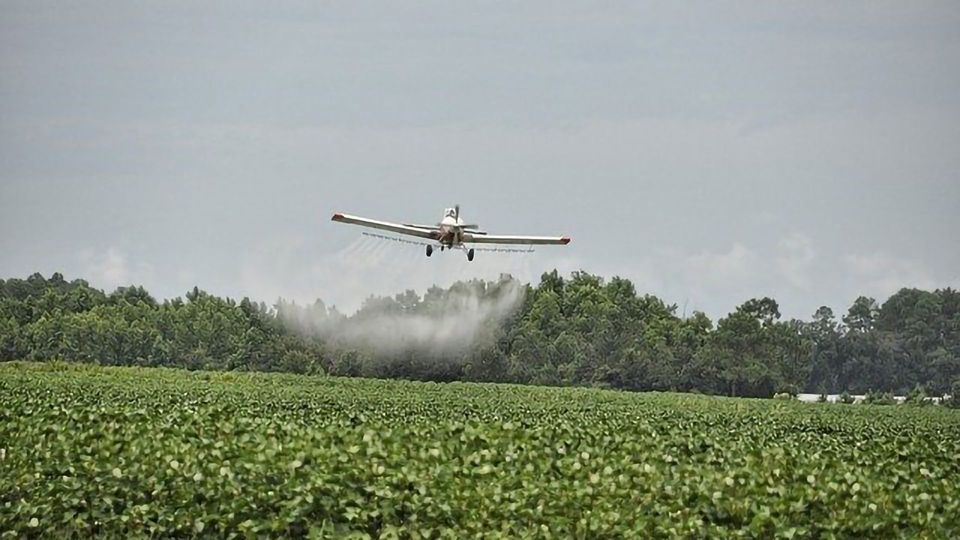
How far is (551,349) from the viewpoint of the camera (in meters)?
124

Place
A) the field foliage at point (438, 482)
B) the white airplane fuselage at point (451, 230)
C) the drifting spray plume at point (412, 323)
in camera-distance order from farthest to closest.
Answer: the drifting spray plume at point (412, 323) < the white airplane fuselage at point (451, 230) < the field foliage at point (438, 482)

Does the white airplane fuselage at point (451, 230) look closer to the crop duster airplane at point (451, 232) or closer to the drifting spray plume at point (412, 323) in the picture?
the crop duster airplane at point (451, 232)

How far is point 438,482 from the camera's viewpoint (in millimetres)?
27469

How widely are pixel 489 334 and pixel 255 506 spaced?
286 ft

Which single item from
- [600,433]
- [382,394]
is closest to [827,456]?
[600,433]

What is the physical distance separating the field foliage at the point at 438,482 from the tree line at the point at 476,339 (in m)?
70.6

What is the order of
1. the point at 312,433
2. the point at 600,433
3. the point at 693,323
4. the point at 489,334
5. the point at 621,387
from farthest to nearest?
the point at 693,323 → the point at 621,387 → the point at 489,334 → the point at 600,433 → the point at 312,433

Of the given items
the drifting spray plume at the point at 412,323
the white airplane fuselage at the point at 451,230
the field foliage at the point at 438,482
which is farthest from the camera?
the drifting spray plume at the point at 412,323

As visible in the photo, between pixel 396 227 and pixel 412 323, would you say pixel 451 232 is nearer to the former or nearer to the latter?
pixel 396 227

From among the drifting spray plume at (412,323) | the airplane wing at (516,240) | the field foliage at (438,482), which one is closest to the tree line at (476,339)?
the drifting spray plume at (412,323)

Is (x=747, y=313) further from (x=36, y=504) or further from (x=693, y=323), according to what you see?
(x=36, y=504)

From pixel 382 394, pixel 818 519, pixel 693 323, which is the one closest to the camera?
pixel 818 519

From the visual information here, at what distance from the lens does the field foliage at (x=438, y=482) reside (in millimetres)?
25828

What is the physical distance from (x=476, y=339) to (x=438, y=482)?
84227 mm
